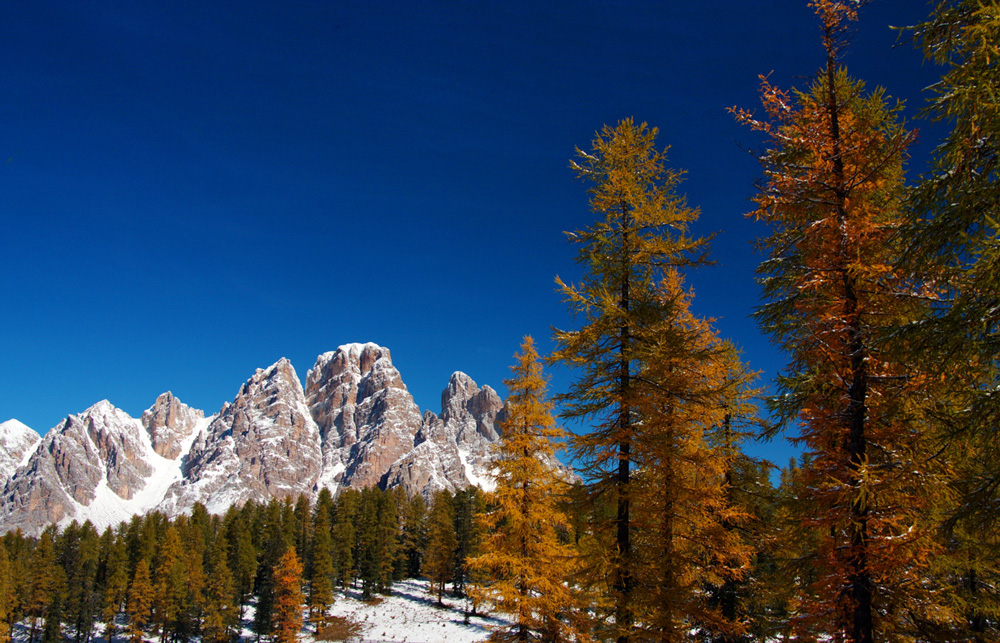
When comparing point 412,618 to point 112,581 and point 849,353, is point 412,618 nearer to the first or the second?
point 112,581

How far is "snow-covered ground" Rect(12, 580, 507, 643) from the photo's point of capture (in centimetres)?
4438

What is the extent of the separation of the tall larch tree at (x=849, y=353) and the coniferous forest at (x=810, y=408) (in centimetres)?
4

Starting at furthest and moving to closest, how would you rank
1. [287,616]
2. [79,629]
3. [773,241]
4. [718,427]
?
1. [79,629]
2. [287,616]
3. [718,427]
4. [773,241]

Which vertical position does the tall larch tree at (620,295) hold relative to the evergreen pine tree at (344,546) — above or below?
above

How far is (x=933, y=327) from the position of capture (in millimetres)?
5703

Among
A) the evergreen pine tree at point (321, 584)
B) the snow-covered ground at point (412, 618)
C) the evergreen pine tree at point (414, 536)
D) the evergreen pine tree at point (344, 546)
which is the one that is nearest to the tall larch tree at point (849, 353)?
the snow-covered ground at point (412, 618)

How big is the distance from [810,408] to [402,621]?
52547mm

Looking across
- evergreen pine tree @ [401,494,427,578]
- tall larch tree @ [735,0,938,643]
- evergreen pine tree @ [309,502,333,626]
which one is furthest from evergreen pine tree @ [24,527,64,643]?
tall larch tree @ [735,0,938,643]

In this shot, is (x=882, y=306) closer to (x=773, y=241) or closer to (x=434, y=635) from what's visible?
(x=773, y=241)

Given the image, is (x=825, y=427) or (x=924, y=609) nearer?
(x=924, y=609)

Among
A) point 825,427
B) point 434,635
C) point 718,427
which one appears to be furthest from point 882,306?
point 434,635

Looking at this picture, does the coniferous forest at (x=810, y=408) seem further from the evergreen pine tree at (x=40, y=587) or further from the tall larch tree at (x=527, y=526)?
the evergreen pine tree at (x=40, y=587)

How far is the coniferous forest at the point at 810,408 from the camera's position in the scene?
5914mm

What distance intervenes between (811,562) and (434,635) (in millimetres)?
44169
